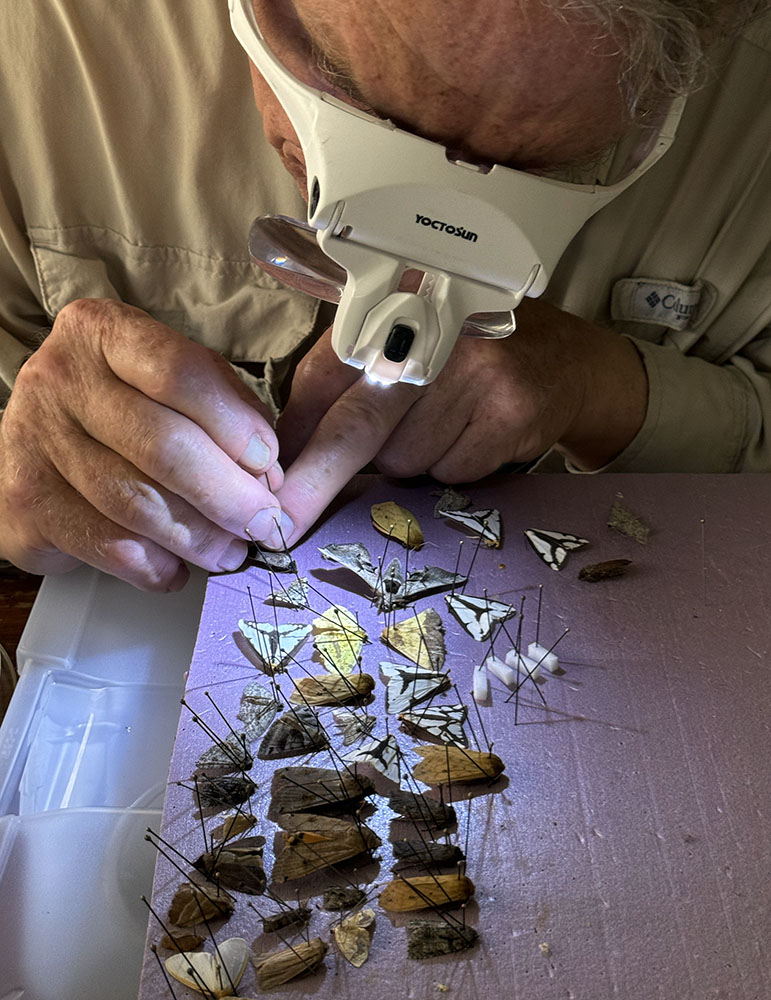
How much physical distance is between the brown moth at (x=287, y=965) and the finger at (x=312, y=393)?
1.93 ft

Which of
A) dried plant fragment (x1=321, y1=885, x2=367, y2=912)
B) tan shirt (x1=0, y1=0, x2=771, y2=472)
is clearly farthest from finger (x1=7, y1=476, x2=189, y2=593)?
dried plant fragment (x1=321, y1=885, x2=367, y2=912)

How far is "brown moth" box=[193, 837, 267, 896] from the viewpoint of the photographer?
68 cm

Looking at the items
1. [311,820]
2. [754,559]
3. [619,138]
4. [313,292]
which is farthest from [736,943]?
[313,292]

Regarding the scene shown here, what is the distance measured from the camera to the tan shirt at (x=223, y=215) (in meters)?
1.07

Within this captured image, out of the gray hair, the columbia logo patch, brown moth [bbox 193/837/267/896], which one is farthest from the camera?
the columbia logo patch

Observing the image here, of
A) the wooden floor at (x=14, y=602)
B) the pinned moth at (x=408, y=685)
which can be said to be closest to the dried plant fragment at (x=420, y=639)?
the pinned moth at (x=408, y=685)

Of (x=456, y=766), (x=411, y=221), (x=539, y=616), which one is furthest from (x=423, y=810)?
(x=411, y=221)

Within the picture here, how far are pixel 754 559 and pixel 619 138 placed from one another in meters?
0.49

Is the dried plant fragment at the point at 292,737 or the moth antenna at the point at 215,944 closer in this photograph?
the moth antenna at the point at 215,944

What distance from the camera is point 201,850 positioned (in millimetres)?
700

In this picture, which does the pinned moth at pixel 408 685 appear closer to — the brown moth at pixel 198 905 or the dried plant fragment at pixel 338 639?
the dried plant fragment at pixel 338 639

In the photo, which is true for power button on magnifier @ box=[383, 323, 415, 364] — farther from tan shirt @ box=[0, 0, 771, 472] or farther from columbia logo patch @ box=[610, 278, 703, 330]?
columbia logo patch @ box=[610, 278, 703, 330]

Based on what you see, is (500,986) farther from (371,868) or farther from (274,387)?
(274,387)

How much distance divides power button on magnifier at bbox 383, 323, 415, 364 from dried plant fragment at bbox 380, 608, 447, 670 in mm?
279
